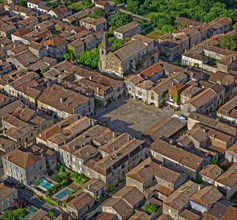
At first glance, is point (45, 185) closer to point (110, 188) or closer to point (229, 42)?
point (110, 188)

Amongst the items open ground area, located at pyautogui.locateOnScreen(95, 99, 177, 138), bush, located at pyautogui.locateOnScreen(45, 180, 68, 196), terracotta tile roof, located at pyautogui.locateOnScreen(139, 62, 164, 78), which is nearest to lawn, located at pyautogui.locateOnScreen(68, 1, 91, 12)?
terracotta tile roof, located at pyautogui.locateOnScreen(139, 62, 164, 78)

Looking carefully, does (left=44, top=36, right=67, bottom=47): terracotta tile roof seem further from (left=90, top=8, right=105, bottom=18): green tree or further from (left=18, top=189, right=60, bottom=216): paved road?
(left=18, top=189, right=60, bottom=216): paved road

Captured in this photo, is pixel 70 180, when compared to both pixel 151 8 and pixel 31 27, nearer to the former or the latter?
pixel 31 27

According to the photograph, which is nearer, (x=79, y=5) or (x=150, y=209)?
(x=150, y=209)

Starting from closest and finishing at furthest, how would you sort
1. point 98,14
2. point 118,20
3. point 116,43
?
1. point 116,43
2. point 118,20
3. point 98,14

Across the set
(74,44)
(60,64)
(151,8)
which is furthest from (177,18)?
(60,64)

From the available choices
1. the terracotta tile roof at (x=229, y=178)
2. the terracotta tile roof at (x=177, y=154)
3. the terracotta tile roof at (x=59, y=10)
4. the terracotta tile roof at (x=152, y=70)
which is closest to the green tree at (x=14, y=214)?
the terracotta tile roof at (x=177, y=154)

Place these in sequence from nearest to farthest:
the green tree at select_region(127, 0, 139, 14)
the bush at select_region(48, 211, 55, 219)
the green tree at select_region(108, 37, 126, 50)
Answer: the bush at select_region(48, 211, 55, 219) < the green tree at select_region(108, 37, 126, 50) < the green tree at select_region(127, 0, 139, 14)

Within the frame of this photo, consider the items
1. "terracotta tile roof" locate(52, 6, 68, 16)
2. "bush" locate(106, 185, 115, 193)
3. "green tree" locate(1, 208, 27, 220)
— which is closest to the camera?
"green tree" locate(1, 208, 27, 220)

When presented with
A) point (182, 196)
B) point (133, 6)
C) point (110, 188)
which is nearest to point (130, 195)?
point (110, 188)
